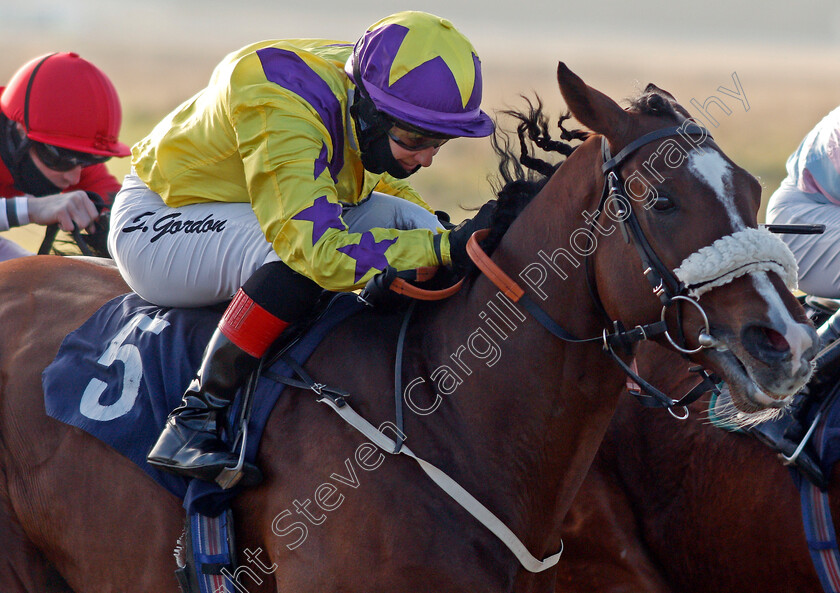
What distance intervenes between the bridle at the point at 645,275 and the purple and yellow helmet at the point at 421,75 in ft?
1.65

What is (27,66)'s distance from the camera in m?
5.61

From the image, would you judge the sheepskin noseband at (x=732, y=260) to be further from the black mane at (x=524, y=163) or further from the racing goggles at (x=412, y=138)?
the racing goggles at (x=412, y=138)

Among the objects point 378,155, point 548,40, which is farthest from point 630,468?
point 548,40

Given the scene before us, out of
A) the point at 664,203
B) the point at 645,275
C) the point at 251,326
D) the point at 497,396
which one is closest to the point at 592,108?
the point at 664,203

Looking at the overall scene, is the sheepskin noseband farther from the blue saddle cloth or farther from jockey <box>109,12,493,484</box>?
the blue saddle cloth

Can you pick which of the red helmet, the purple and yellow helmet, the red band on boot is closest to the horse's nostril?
the purple and yellow helmet

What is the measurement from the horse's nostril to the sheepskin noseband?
0.49 feet

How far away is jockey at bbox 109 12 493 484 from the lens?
289cm

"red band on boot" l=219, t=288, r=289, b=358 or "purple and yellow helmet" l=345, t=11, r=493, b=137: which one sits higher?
"purple and yellow helmet" l=345, t=11, r=493, b=137

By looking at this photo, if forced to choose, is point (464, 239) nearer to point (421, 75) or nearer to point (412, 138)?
point (412, 138)

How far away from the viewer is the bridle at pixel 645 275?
2.53 metres

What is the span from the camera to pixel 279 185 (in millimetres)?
2898

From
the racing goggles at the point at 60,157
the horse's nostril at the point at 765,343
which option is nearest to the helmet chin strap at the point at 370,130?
the horse's nostril at the point at 765,343

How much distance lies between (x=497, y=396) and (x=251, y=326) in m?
0.82
